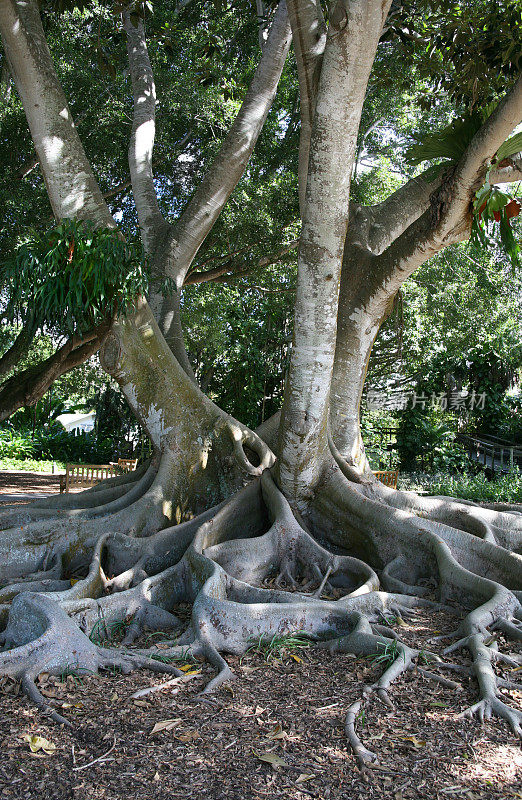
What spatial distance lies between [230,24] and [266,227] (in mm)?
3763

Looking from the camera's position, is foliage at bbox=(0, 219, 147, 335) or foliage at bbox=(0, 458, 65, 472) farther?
foliage at bbox=(0, 458, 65, 472)

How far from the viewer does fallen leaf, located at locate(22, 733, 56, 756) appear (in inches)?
108

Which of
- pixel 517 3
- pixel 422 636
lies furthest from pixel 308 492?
pixel 517 3

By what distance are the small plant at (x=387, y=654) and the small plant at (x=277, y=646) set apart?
47 centimetres

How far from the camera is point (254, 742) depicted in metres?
2.87

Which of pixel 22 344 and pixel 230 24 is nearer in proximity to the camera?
pixel 22 344

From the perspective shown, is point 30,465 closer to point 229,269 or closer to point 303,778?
point 229,269

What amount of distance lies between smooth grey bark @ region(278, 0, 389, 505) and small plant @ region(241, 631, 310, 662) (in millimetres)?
1829

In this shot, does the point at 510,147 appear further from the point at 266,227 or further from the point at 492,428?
the point at 492,428

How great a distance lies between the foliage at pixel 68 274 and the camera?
5.15 metres

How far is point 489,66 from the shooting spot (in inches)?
273

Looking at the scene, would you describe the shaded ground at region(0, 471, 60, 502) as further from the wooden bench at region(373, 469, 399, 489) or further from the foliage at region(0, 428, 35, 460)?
the wooden bench at region(373, 469, 399, 489)

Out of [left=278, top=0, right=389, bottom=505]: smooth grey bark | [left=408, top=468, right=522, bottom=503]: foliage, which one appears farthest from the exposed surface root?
[left=408, top=468, right=522, bottom=503]: foliage

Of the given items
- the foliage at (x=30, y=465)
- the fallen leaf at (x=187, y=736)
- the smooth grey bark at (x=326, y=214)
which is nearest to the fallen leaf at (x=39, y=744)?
the fallen leaf at (x=187, y=736)
